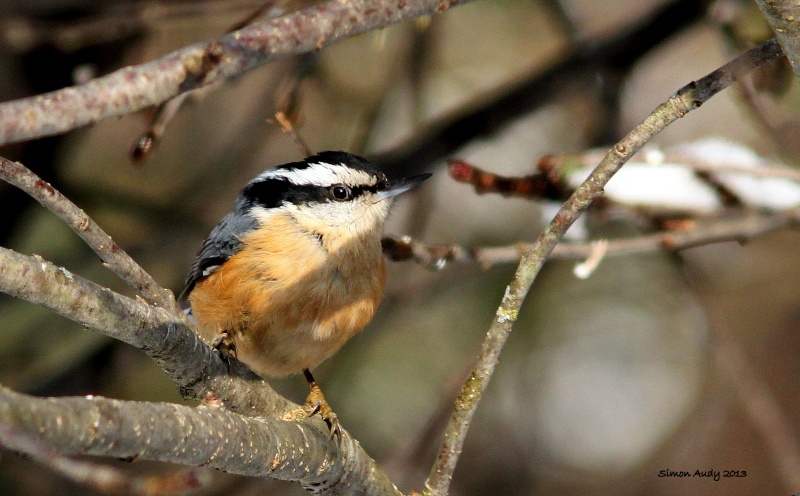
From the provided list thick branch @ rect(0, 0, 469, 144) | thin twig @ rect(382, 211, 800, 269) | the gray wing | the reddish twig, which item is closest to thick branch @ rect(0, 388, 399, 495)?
thick branch @ rect(0, 0, 469, 144)

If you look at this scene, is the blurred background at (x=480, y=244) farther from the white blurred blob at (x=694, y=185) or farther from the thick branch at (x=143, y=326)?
the thick branch at (x=143, y=326)

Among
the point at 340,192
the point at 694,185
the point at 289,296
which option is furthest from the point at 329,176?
the point at 694,185

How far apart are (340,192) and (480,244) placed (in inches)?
84.9

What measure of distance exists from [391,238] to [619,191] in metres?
1.26

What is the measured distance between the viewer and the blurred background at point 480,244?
4.21 m

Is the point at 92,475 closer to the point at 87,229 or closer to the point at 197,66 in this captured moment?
the point at 87,229

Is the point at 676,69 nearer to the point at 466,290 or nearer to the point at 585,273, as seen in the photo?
the point at 466,290

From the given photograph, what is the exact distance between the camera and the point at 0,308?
14.2 feet

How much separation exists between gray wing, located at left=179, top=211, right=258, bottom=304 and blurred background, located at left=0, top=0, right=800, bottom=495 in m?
0.48

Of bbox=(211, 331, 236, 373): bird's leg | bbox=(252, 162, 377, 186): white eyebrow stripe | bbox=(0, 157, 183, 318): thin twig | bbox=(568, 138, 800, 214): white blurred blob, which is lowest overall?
bbox=(0, 157, 183, 318): thin twig

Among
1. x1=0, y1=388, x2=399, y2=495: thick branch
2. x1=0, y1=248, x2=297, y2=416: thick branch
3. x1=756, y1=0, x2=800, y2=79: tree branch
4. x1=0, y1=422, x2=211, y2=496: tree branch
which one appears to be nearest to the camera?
x1=0, y1=422, x2=211, y2=496: tree branch

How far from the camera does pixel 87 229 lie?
1.69 m

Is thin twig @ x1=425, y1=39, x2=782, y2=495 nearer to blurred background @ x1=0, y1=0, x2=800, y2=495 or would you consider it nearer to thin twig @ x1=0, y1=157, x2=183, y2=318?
thin twig @ x1=0, y1=157, x2=183, y2=318

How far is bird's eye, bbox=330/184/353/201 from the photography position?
3265mm
